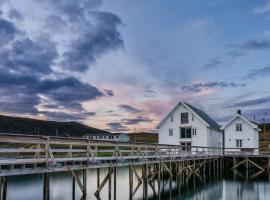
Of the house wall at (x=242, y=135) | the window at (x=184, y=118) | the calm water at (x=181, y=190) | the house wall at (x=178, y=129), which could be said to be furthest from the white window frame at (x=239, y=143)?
the calm water at (x=181, y=190)

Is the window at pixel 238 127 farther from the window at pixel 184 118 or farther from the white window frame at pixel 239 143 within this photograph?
the window at pixel 184 118

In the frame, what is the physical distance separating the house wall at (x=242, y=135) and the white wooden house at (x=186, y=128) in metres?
2.60

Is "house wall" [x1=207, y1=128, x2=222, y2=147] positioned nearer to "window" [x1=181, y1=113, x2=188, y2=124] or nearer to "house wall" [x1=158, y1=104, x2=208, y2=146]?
"house wall" [x1=158, y1=104, x2=208, y2=146]

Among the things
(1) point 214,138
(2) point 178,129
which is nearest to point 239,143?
(1) point 214,138

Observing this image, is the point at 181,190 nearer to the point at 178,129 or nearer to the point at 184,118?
the point at 178,129

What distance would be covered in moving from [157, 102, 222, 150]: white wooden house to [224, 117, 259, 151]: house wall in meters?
2.60

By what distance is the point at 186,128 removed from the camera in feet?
165

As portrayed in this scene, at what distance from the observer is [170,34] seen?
32.9 meters

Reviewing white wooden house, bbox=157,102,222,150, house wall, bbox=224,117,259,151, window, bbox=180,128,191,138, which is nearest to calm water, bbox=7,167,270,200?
white wooden house, bbox=157,102,222,150

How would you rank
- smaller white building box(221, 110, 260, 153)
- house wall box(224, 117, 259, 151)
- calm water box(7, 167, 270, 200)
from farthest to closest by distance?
1. house wall box(224, 117, 259, 151)
2. smaller white building box(221, 110, 260, 153)
3. calm water box(7, 167, 270, 200)

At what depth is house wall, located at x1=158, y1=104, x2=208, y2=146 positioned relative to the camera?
48.9m

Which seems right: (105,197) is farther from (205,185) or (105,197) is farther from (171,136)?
(171,136)

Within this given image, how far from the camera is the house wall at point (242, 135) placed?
170 ft

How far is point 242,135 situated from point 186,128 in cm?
888
